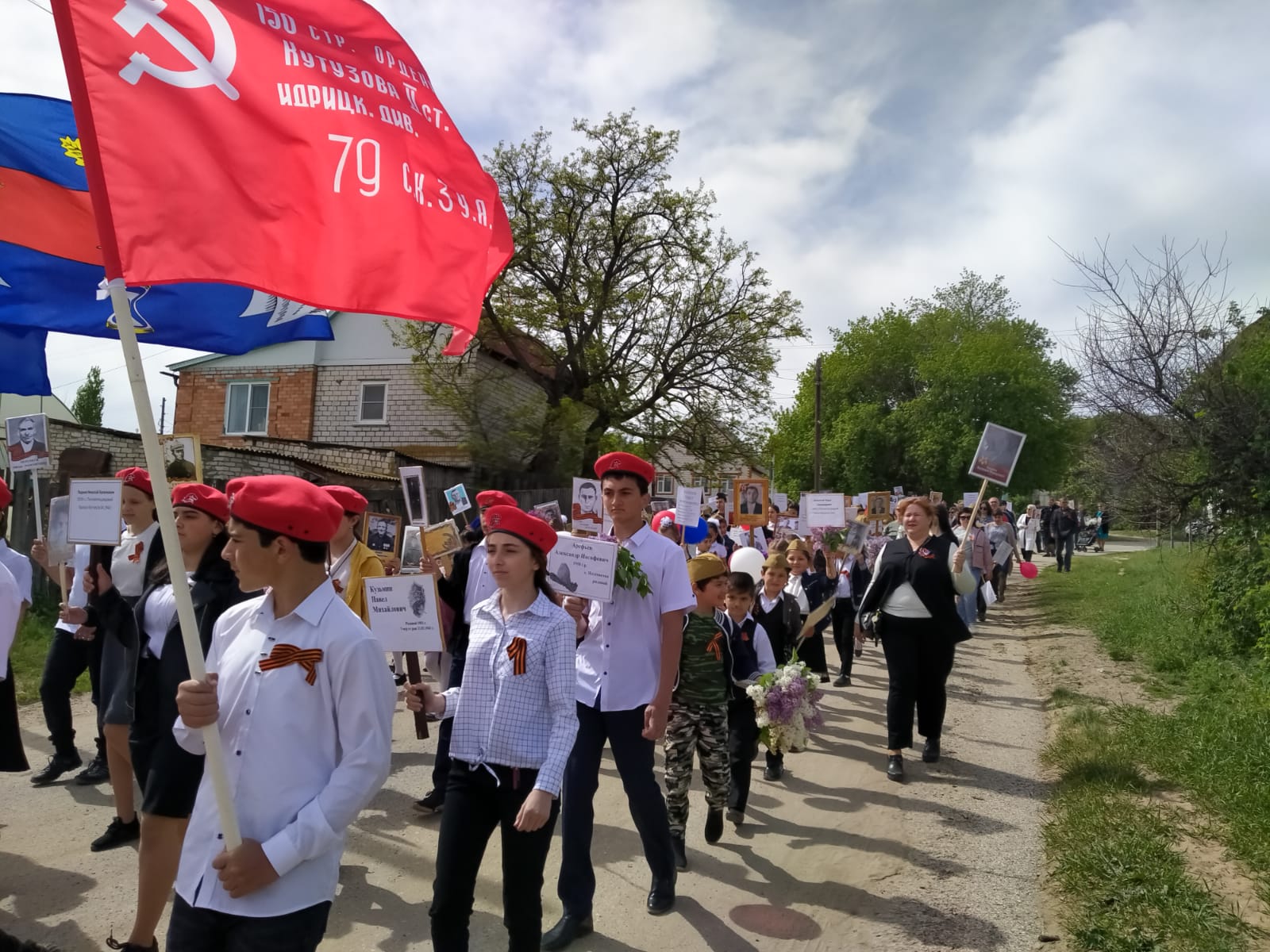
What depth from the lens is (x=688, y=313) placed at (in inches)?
1062

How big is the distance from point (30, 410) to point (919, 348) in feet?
140

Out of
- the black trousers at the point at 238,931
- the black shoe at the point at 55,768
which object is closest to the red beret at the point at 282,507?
the black trousers at the point at 238,931

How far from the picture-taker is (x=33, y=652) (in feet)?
31.9

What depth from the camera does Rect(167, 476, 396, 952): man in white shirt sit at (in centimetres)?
218

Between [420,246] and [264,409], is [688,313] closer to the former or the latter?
[264,409]

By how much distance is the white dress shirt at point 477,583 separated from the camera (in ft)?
16.9

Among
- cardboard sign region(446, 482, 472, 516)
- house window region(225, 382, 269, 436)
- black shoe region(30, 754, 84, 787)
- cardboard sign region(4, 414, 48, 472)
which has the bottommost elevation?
black shoe region(30, 754, 84, 787)

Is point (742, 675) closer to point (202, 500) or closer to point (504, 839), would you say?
point (504, 839)

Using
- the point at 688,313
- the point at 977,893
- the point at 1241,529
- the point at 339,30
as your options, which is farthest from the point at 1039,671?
the point at 688,313

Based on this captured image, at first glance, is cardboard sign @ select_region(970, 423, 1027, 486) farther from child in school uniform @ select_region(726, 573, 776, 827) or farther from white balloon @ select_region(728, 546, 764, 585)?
child in school uniform @ select_region(726, 573, 776, 827)

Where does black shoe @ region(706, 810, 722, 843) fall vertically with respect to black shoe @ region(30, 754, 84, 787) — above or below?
above

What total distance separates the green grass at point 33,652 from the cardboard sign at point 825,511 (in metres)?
8.19

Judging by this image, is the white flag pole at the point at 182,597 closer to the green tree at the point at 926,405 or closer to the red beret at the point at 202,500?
the red beret at the point at 202,500

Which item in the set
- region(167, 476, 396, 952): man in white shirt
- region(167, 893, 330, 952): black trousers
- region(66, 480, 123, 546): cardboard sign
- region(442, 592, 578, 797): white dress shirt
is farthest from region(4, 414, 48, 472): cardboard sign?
region(167, 893, 330, 952): black trousers
